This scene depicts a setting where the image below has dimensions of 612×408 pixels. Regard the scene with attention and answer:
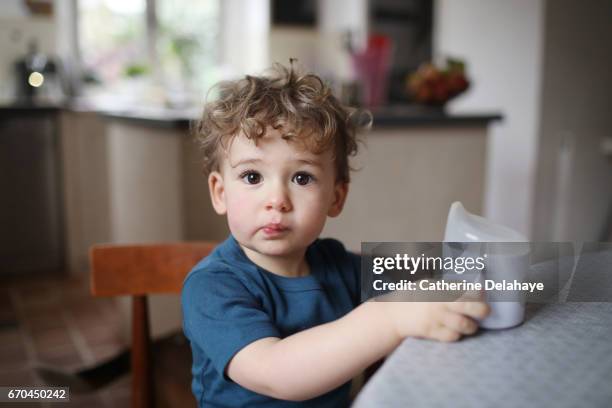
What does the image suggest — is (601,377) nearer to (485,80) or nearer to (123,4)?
(485,80)

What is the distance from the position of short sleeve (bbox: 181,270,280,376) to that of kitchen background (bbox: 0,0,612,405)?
1219 mm

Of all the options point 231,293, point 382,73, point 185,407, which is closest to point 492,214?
point 382,73

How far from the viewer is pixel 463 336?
48cm

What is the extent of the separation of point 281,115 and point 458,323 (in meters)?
0.31

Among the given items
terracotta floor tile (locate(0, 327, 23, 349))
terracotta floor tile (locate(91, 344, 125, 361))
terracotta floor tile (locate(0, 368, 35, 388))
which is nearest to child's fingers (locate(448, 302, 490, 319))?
terracotta floor tile (locate(0, 368, 35, 388))

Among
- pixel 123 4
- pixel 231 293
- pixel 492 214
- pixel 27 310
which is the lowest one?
pixel 27 310

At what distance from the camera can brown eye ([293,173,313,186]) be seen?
0.67 meters

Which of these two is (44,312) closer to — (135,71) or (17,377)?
(17,377)

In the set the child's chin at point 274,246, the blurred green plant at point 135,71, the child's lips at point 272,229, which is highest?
the blurred green plant at point 135,71

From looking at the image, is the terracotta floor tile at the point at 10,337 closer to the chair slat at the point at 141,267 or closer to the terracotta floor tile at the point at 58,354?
the terracotta floor tile at the point at 58,354

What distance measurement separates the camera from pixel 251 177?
26.2 inches

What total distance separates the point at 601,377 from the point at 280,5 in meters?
4.41

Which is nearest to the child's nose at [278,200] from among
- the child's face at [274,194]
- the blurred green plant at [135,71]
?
the child's face at [274,194]

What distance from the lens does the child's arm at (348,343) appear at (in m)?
0.46
